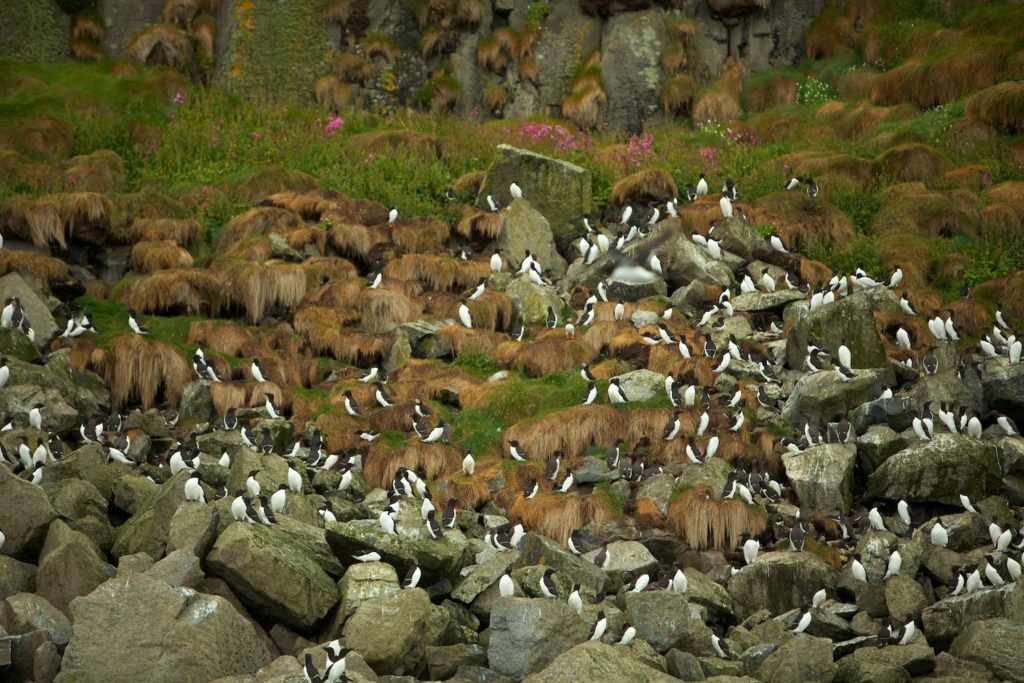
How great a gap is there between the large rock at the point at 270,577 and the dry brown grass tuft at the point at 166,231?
40.8ft

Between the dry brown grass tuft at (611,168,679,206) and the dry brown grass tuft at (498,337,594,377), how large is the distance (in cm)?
710

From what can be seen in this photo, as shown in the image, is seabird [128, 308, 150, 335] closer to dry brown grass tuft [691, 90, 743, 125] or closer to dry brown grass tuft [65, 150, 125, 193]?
dry brown grass tuft [65, 150, 125, 193]

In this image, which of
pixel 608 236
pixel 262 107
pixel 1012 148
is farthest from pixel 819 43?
pixel 262 107

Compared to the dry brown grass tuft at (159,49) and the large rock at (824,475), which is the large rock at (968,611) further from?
the dry brown grass tuft at (159,49)

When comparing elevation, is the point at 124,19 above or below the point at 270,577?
above

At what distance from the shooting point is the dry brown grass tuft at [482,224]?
2923cm

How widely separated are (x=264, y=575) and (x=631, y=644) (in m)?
4.55

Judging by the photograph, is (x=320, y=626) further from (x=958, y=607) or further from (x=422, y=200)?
(x=422, y=200)

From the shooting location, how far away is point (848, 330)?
23.0 m

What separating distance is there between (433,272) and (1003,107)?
1503 centimetres

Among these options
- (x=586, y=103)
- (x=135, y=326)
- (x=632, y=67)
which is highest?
(x=632, y=67)

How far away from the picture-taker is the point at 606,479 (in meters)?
20.5

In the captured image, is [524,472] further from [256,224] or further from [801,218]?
[801,218]

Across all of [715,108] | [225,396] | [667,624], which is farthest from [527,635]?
[715,108]
